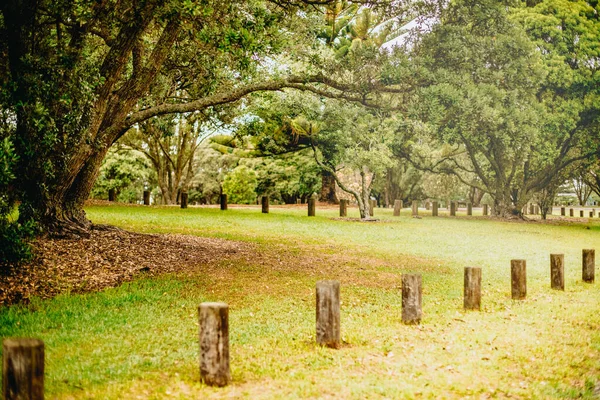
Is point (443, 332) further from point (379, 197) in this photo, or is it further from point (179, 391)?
point (379, 197)

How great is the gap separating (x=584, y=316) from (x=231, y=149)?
36517 millimetres

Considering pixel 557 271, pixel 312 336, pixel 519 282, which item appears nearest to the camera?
pixel 312 336

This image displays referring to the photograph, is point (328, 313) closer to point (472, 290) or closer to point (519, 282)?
point (472, 290)

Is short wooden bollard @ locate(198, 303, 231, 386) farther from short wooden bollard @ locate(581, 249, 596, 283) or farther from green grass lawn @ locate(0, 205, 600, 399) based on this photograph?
short wooden bollard @ locate(581, 249, 596, 283)

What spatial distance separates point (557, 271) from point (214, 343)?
9066 mm

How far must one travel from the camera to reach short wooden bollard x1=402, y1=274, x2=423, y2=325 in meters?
8.30

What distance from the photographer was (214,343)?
18.0 ft

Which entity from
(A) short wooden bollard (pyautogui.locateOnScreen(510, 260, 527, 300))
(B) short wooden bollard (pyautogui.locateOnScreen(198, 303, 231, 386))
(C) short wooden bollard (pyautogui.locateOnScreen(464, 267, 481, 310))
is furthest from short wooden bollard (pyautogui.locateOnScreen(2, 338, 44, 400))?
(A) short wooden bollard (pyautogui.locateOnScreen(510, 260, 527, 300))

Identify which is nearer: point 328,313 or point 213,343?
point 213,343

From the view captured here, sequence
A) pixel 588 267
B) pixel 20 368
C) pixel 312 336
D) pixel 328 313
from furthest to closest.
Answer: pixel 588 267, pixel 312 336, pixel 328 313, pixel 20 368

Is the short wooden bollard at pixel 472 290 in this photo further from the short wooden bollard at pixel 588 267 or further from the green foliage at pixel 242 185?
the green foliage at pixel 242 185

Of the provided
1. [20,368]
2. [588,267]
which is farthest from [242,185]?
[20,368]

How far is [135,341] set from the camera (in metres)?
7.18

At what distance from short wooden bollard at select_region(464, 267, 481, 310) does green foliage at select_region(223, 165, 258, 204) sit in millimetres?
32148
